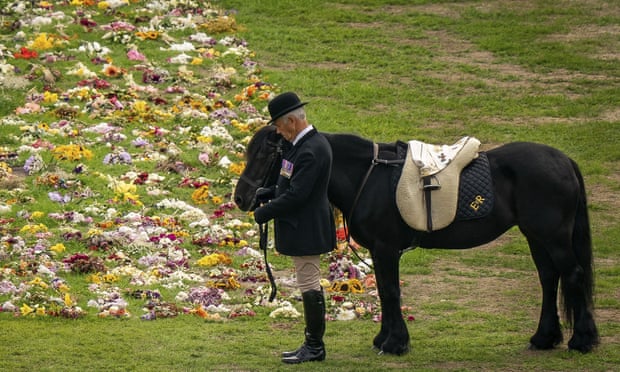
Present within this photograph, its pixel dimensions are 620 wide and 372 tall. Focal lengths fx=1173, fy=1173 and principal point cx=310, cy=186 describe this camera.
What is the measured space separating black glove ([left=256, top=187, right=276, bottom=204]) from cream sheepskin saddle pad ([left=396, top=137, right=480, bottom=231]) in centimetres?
131

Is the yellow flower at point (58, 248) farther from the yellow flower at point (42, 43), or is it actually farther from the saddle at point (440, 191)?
the yellow flower at point (42, 43)

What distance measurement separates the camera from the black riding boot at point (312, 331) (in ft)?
37.2

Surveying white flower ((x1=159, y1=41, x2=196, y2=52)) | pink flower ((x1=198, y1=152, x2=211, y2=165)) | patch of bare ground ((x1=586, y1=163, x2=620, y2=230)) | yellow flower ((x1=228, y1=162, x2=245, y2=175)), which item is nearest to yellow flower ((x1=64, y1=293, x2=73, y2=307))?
yellow flower ((x1=228, y1=162, x2=245, y2=175))

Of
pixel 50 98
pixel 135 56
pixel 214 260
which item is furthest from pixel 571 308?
pixel 135 56

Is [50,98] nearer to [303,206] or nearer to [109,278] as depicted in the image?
[109,278]

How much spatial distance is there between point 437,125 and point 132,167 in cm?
632

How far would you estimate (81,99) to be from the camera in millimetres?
23000

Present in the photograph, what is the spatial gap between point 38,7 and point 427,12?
Answer: 9.61m

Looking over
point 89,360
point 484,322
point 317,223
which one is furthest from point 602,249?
point 89,360

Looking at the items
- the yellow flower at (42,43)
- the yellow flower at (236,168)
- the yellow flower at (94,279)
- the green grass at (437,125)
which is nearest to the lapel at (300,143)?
the green grass at (437,125)

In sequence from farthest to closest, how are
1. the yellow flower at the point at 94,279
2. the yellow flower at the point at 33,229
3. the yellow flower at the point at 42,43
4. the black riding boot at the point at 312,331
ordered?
1. the yellow flower at the point at 42,43
2. the yellow flower at the point at 33,229
3. the yellow flower at the point at 94,279
4. the black riding boot at the point at 312,331

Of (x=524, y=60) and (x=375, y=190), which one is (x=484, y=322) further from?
(x=524, y=60)

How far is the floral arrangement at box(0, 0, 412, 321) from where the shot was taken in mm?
14469

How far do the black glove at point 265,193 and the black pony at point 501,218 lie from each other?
0.77ft
